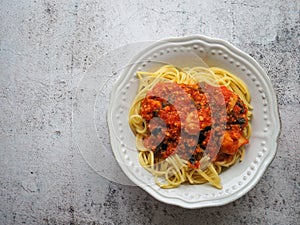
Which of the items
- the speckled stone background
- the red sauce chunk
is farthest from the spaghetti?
the speckled stone background

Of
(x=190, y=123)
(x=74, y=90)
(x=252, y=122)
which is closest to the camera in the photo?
(x=190, y=123)

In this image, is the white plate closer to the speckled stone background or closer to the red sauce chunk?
the red sauce chunk

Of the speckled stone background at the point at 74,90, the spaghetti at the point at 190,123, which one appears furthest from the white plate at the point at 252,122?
the speckled stone background at the point at 74,90

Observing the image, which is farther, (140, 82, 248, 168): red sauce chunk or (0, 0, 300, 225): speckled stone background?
(0, 0, 300, 225): speckled stone background

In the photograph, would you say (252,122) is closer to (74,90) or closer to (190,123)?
(190,123)

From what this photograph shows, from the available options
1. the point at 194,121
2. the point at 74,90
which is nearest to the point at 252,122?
the point at 194,121

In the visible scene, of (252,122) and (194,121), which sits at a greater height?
(194,121)

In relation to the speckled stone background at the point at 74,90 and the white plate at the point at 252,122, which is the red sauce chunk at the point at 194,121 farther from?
the speckled stone background at the point at 74,90
